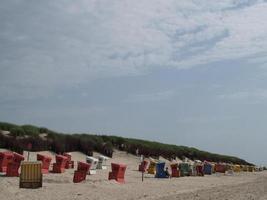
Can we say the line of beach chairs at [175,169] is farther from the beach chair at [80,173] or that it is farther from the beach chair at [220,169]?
the beach chair at [80,173]

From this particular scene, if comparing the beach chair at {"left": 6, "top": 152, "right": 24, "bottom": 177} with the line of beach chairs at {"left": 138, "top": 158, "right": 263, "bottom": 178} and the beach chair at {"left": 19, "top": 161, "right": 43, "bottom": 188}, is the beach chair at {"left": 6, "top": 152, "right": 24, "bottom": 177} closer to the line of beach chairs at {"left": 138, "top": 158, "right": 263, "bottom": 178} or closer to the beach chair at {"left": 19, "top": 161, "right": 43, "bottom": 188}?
the beach chair at {"left": 19, "top": 161, "right": 43, "bottom": 188}

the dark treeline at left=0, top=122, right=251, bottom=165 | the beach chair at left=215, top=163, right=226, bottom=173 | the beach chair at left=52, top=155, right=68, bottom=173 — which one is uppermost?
the dark treeline at left=0, top=122, right=251, bottom=165

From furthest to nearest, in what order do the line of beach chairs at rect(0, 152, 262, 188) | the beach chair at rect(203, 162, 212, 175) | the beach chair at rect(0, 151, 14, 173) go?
the beach chair at rect(203, 162, 212, 175) → the beach chair at rect(0, 151, 14, 173) → the line of beach chairs at rect(0, 152, 262, 188)

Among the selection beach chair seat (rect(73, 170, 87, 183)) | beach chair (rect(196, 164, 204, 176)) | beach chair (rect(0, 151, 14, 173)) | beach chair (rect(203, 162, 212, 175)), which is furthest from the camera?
beach chair (rect(203, 162, 212, 175))

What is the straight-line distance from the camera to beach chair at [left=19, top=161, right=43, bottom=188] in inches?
810

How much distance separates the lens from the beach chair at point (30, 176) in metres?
20.6

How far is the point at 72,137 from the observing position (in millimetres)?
45625

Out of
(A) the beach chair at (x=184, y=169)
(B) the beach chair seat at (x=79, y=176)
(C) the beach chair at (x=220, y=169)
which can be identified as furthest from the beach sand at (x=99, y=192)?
(C) the beach chair at (x=220, y=169)

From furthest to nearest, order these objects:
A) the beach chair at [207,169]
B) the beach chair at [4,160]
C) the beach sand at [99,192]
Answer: the beach chair at [207,169], the beach chair at [4,160], the beach sand at [99,192]

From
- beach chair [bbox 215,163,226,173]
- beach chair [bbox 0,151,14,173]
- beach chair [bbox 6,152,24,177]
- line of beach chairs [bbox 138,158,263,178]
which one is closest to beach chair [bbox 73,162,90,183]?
beach chair [bbox 6,152,24,177]

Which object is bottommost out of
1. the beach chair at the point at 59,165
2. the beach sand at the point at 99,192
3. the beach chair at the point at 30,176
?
the beach sand at the point at 99,192

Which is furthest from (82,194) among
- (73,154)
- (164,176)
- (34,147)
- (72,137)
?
(72,137)

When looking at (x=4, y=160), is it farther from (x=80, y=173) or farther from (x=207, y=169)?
(x=207, y=169)

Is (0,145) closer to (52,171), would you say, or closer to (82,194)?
(52,171)
